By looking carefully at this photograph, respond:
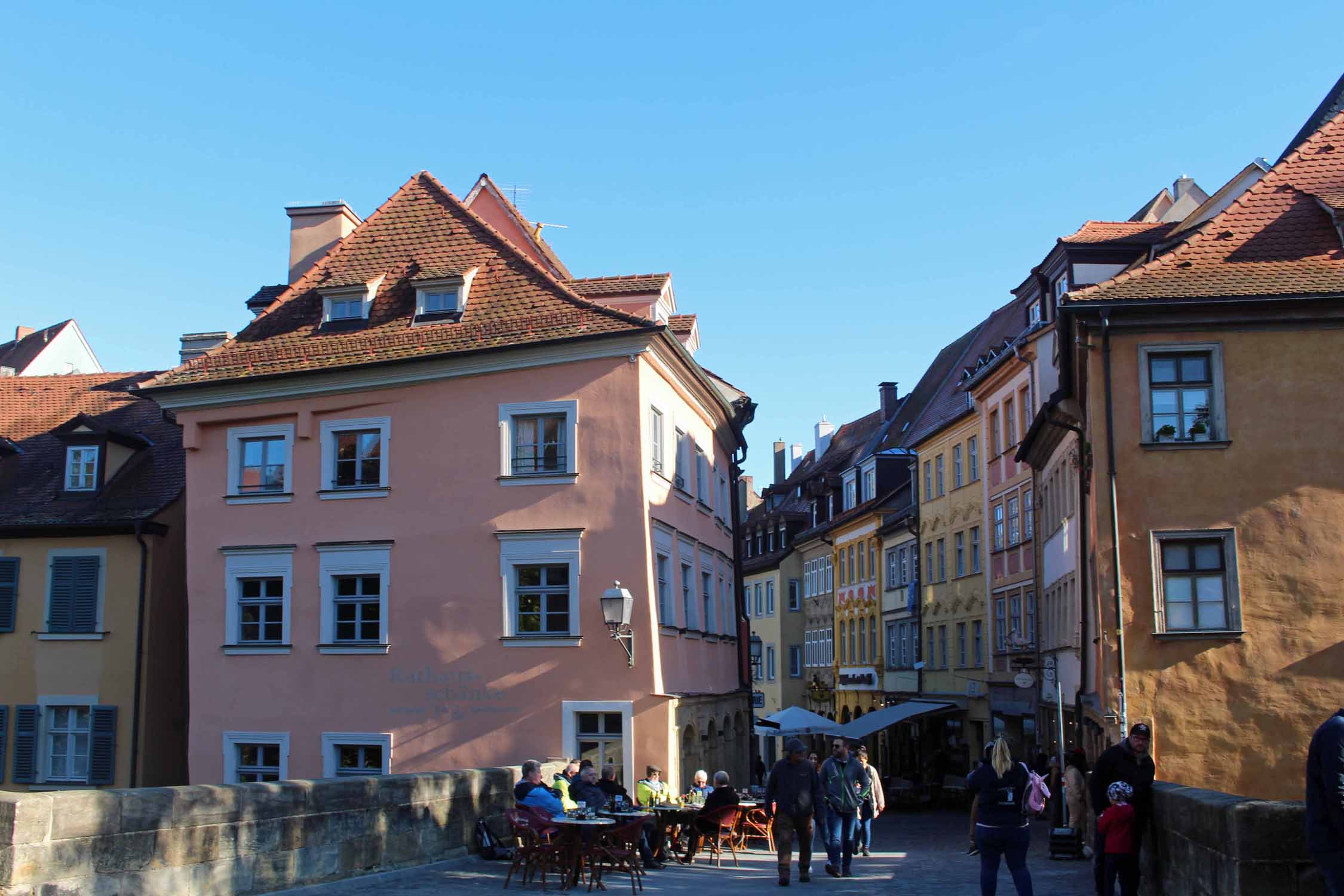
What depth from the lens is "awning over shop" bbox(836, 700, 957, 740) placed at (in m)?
34.1

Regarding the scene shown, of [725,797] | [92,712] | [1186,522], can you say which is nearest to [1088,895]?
[725,797]

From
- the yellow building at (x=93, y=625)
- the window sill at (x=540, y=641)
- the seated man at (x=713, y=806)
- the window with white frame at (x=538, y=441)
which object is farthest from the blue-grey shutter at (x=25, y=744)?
the seated man at (x=713, y=806)

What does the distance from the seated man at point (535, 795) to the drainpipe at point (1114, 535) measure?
340 inches

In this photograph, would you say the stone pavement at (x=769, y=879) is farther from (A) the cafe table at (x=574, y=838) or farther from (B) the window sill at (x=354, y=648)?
(B) the window sill at (x=354, y=648)

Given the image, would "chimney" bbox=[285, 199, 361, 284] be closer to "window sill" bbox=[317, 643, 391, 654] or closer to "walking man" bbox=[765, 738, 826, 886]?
"window sill" bbox=[317, 643, 391, 654]

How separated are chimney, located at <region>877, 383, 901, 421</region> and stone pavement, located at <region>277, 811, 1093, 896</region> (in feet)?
121

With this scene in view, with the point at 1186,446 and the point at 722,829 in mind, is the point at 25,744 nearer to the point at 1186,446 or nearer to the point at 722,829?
the point at 722,829

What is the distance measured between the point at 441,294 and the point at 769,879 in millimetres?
12901

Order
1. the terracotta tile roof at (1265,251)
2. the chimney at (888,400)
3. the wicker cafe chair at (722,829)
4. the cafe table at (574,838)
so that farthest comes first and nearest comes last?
the chimney at (888,400) < the terracotta tile roof at (1265,251) < the wicker cafe chair at (722,829) < the cafe table at (574,838)

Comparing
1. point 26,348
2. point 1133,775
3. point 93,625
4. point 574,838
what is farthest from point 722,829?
point 26,348

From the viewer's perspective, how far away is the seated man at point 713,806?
18.7 meters

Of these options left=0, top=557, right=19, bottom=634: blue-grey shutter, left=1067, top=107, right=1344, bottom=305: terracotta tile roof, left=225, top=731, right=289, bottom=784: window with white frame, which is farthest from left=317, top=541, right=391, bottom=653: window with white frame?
left=1067, top=107, right=1344, bottom=305: terracotta tile roof

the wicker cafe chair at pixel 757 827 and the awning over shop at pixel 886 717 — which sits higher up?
the awning over shop at pixel 886 717

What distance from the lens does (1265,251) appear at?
21.7m
